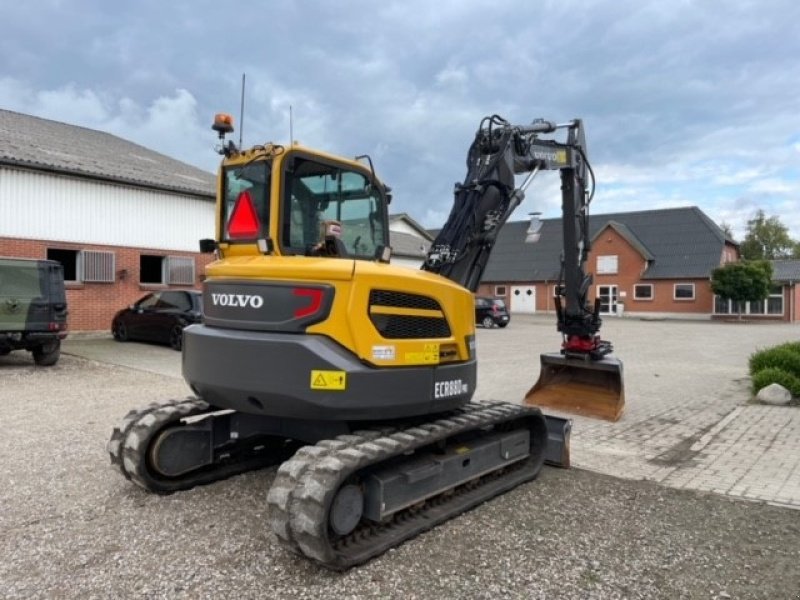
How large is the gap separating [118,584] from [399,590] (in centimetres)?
164

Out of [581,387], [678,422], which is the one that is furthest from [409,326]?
[678,422]

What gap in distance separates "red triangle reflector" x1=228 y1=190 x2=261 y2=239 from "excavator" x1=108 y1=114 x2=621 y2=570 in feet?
0.04

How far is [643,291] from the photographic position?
4344cm

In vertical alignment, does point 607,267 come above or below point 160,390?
above

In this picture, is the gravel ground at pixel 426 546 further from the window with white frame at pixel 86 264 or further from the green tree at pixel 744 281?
the green tree at pixel 744 281

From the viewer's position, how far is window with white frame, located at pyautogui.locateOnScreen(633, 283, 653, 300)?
43.1 metres

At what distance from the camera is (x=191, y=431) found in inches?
206

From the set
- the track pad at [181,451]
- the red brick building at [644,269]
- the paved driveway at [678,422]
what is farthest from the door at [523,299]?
the track pad at [181,451]

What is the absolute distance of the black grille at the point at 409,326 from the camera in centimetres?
441

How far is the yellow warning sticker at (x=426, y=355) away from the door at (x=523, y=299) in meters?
43.3

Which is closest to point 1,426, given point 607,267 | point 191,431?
point 191,431

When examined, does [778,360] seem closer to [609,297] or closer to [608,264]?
[609,297]

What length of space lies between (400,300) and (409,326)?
21 cm

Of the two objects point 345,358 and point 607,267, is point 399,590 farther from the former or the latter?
point 607,267
